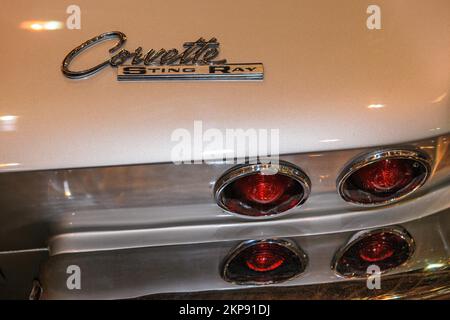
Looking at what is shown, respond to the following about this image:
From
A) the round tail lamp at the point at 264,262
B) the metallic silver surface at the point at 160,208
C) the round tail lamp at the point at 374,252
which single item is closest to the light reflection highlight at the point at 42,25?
the metallic silver surface at the point at 160,208

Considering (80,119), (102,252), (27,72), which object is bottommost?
(102,252)

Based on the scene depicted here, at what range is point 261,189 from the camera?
42.1 inches

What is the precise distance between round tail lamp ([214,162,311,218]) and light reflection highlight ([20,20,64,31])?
44 cm

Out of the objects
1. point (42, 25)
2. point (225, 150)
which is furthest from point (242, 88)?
point (42, 25)

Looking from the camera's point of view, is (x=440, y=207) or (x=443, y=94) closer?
(x=443, y=94)

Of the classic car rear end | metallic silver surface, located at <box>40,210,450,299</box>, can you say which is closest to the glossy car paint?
the classic car rear end

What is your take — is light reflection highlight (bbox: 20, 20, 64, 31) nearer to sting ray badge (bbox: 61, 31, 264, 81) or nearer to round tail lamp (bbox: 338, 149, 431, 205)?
sting ray badge (bbox: 61, 31, 264, 81)

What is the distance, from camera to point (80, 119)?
1011mm

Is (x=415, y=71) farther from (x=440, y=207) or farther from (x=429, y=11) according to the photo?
(x=440, y=207)

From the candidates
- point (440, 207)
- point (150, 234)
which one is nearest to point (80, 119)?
point (150, 234)

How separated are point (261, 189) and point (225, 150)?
0.12 metres

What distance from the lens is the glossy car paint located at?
3.29 feet

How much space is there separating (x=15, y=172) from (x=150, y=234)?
0.97ft

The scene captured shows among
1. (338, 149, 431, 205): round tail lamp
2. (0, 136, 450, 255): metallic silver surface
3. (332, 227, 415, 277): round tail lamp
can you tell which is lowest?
(332, 227, 415, 277): round tail lamp
